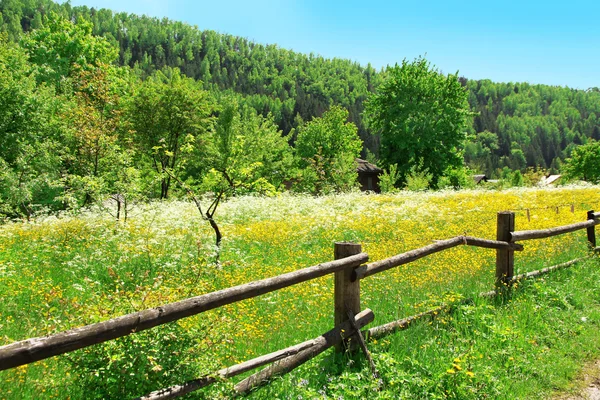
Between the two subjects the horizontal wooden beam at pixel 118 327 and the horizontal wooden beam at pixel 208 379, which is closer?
the horizontal wooden beam at pixel 118 327

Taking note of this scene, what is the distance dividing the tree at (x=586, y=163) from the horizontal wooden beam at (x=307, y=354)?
230ft

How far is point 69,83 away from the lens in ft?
84.9

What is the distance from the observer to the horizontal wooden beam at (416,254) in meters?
4.36

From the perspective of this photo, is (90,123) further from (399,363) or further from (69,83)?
(399,363)

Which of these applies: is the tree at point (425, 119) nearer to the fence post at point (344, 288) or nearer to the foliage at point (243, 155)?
the foliage at point (243, 155)

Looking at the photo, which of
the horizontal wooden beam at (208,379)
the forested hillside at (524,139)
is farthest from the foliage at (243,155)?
the forested hillside at (524,139)

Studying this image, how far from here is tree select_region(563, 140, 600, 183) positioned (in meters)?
61.1

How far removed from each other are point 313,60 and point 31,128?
184 m

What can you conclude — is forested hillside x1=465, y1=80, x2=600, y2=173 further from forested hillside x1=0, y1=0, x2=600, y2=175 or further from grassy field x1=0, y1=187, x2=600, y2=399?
grassy field x1=0, y1=187, x2=600, y2=399

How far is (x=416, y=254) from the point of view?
5211 millimetres

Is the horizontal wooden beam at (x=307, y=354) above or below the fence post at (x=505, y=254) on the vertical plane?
below

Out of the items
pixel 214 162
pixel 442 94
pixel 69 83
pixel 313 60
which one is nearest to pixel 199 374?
pixel 214 162

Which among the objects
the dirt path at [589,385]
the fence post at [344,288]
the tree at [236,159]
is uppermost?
the tree at [236,159]

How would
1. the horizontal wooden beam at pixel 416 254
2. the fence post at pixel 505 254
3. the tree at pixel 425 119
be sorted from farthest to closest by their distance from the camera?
the tree at pixel 425 119 → the fence post at pixel 505 254 → the horizontal wooden beam at pixel 416 254
